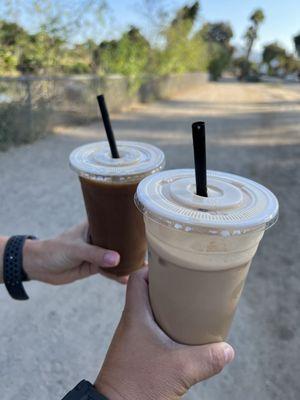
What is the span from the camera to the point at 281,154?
643 centimetres

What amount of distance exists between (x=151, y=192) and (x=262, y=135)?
7.85 m

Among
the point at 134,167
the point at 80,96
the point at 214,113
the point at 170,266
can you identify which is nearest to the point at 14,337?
the point at 134,167

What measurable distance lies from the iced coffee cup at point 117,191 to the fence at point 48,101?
191 inches

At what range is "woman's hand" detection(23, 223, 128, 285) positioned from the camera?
148 centimetres

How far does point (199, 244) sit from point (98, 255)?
23.2 inches

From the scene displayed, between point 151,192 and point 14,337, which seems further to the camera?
point 14,337

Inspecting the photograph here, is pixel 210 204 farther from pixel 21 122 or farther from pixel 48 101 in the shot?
pixel 48 101

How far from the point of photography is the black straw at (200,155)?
0.82 metres

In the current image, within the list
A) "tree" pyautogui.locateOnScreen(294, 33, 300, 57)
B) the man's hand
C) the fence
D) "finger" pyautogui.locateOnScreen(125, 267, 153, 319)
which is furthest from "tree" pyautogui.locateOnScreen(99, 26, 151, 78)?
"tree" pyautogui.locateOnScreen(294, 33, 300, 57)

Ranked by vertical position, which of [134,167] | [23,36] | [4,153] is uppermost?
[23,36]

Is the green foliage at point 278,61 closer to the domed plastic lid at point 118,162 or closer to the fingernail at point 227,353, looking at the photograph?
the domed plastic lid at point 118,162

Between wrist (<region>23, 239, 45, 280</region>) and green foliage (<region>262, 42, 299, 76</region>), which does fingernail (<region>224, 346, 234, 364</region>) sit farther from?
green foliage (<region>262, 42, 299, 76</region>)

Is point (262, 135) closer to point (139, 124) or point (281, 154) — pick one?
point (281, 154)

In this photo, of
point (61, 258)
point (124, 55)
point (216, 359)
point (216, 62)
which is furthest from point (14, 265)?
point (216, 62)
